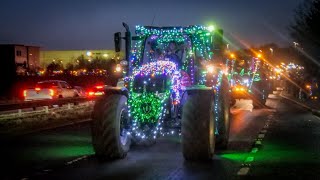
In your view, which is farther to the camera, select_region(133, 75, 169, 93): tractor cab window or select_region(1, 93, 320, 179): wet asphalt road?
select_region(133, 75, 169, 93): tractor cab window

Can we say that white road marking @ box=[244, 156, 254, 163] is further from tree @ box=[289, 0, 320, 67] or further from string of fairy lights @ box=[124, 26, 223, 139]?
tree @ box=[289, 0, 320, 67]

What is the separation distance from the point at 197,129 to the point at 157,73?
2.40m

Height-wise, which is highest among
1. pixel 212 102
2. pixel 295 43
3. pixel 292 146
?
pixel 295 43

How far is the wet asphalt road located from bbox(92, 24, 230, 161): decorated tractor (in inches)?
17.9

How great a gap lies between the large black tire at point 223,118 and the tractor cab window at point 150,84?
212 cm

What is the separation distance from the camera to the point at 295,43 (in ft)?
219

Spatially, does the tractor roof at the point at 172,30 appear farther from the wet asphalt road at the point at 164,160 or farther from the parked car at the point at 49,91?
the parked car at the point at 49,91

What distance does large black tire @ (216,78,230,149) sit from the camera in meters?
16.1

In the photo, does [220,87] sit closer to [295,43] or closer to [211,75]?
[211,75]

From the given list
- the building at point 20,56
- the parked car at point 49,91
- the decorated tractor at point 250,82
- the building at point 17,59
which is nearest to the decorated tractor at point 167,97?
the decorated tractor at point 250,82

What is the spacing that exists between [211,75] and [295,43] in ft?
170

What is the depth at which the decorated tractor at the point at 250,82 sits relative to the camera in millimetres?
38031

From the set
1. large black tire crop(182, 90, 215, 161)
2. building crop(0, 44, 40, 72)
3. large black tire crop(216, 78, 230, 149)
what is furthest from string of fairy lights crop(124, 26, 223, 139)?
building crop(0, 44, 40, 72)

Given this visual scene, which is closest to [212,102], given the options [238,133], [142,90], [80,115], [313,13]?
[142,90]
